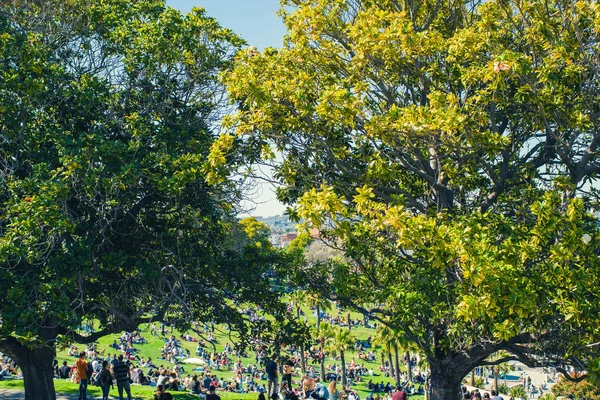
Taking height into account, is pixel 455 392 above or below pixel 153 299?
below

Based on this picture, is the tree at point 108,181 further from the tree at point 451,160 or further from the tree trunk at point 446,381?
the tree trunk at point 446,381

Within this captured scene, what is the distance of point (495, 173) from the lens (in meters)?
12.0

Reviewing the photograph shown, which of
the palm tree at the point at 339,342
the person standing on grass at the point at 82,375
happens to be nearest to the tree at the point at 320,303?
the palm tree at the point at 339,342

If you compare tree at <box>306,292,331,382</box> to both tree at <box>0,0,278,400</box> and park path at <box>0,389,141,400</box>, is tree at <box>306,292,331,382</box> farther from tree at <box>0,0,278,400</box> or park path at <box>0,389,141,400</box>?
park path at <box>0,389,141,400</box>

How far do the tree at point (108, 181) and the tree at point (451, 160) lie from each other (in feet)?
5.27

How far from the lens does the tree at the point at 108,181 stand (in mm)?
11500

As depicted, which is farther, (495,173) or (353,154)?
(353,154)

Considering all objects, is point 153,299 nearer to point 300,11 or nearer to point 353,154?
point 353,154

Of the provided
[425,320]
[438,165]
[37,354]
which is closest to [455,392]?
[425,320]

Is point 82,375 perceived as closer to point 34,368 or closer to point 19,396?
point 34,368

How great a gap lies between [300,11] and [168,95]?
356 cm

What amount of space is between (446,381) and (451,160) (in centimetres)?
469

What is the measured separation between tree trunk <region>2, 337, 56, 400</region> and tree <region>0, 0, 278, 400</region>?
28mm

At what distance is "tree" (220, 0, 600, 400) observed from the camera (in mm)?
9359
